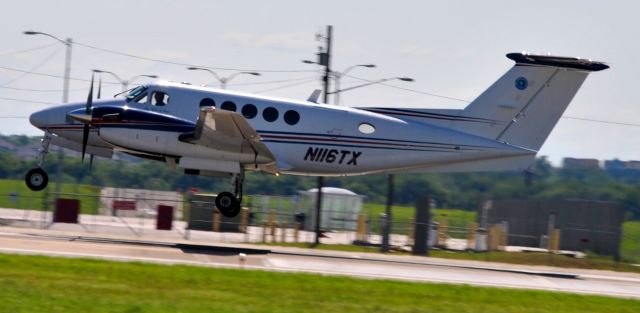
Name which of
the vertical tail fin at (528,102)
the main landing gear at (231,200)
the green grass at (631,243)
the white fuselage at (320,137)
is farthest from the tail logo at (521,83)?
the green grass at (631,243)

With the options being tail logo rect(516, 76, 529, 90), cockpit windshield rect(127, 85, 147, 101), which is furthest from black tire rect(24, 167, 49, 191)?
tail logo rect(516, 76, 529, 90)

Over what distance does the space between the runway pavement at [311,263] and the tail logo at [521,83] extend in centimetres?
599

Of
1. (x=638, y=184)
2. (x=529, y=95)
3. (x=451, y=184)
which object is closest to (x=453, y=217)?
(x=451, y=184)

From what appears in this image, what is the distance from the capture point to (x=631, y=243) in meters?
58.5

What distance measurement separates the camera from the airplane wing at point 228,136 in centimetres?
2954

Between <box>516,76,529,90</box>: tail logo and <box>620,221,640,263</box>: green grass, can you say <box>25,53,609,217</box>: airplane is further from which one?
<box>620,221,640,263</box>: green grass

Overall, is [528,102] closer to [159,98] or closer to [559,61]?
[559,61]

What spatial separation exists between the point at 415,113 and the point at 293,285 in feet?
38.0

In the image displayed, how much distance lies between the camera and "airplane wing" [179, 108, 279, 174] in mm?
29536

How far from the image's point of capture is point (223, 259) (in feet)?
93.4

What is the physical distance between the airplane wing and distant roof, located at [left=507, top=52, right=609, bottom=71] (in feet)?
28.7

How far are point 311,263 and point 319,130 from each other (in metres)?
4.91

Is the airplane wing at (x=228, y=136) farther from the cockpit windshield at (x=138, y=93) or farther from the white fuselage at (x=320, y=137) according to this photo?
the cockpit windshield at (x=138, y=93)

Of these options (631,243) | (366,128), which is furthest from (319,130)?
(631,243)
